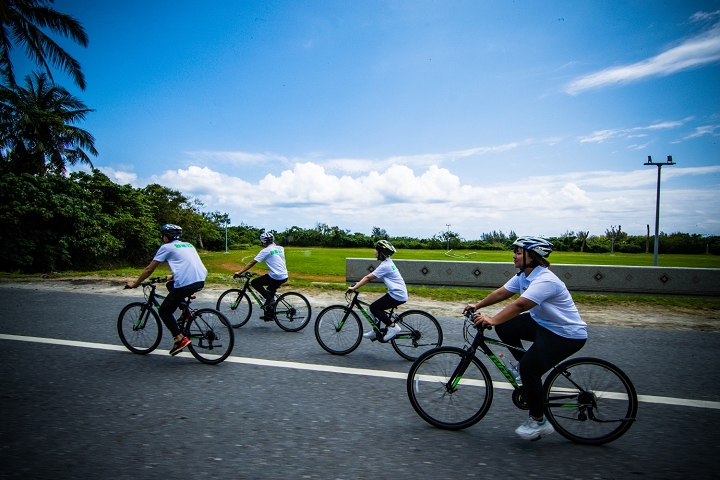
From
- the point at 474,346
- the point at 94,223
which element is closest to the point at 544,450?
the point at 474,346

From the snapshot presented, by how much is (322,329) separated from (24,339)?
15.2 feet

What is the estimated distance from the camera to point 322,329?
6.11 m

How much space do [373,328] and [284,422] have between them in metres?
2.38

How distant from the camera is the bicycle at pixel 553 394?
3.40 meters

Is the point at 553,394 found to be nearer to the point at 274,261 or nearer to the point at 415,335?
the point at 415,335

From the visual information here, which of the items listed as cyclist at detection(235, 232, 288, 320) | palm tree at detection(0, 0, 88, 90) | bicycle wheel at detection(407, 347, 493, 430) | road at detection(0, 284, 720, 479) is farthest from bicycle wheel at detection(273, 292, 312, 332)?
palm tree at detection(0, 0, 88, 90)

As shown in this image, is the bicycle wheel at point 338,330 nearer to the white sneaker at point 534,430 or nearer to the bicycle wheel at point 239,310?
the bicycle wheel at point 239,310

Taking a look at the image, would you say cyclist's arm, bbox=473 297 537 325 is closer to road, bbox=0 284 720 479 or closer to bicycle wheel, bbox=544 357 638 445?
bicycle wheel, bbox=544 357 638 445

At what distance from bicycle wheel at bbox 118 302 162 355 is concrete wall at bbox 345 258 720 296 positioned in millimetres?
8960

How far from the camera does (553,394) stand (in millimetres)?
3525

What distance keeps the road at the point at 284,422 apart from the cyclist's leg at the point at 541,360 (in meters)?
0.43

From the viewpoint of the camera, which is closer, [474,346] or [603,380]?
[603,380]

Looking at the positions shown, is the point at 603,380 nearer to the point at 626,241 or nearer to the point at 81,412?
the point at 81,412

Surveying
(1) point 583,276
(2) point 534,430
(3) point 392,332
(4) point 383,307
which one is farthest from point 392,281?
(1) point 583,276
